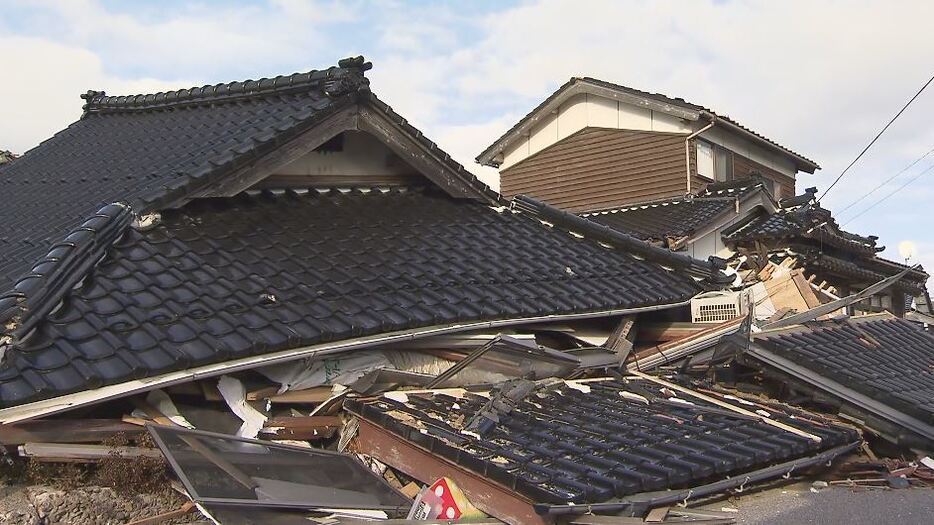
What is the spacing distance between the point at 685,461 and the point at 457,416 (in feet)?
5.69

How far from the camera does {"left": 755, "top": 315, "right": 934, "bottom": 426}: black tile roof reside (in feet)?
24.7

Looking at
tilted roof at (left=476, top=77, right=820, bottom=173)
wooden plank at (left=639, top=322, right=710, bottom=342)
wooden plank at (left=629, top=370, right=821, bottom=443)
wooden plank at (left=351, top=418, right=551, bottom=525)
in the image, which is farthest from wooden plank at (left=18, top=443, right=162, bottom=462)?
tilted roof at (left=476, top=77, right=820, bottom=173)

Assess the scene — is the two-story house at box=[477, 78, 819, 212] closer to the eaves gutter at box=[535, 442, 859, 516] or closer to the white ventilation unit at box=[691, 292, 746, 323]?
the white ventilation unit at box=[691, 292, 746, 323]

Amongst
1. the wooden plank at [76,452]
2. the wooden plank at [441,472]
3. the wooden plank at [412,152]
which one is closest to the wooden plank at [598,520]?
the wooden plank at [441,472]

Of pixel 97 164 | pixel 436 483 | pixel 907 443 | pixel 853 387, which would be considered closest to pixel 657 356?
pixel 853 387

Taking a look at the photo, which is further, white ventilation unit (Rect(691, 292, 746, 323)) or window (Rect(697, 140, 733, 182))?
window (Rect(697, 140, 733, 182))

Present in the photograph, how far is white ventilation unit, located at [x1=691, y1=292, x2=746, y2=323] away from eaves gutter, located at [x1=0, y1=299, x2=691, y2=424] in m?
2.35

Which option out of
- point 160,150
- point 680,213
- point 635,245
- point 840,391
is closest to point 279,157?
point 160,150

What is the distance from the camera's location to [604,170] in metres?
24.7

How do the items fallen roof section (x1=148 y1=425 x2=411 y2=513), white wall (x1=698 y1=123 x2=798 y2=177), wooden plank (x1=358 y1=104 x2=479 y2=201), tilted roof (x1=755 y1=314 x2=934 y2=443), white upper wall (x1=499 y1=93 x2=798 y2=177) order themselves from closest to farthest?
fallen roof section (x1=148 y1=425 x2=411 y2=513)
tilted roof (x1=755 y1=314 x2=934 y2=443)
wooden plank (x1=358 y1=104 x2=479 y2=201)
white upper wall (x1=499 y1=93 x2=798 y2=177)
white wall (x1=698 y1=123 x2=798 y2=177)

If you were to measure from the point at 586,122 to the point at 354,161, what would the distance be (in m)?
17.2

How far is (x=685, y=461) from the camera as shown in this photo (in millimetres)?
5152

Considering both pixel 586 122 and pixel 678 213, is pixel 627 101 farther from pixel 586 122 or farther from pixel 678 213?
pixel 678 213

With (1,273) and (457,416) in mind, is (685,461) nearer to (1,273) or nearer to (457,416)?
(457,416)
